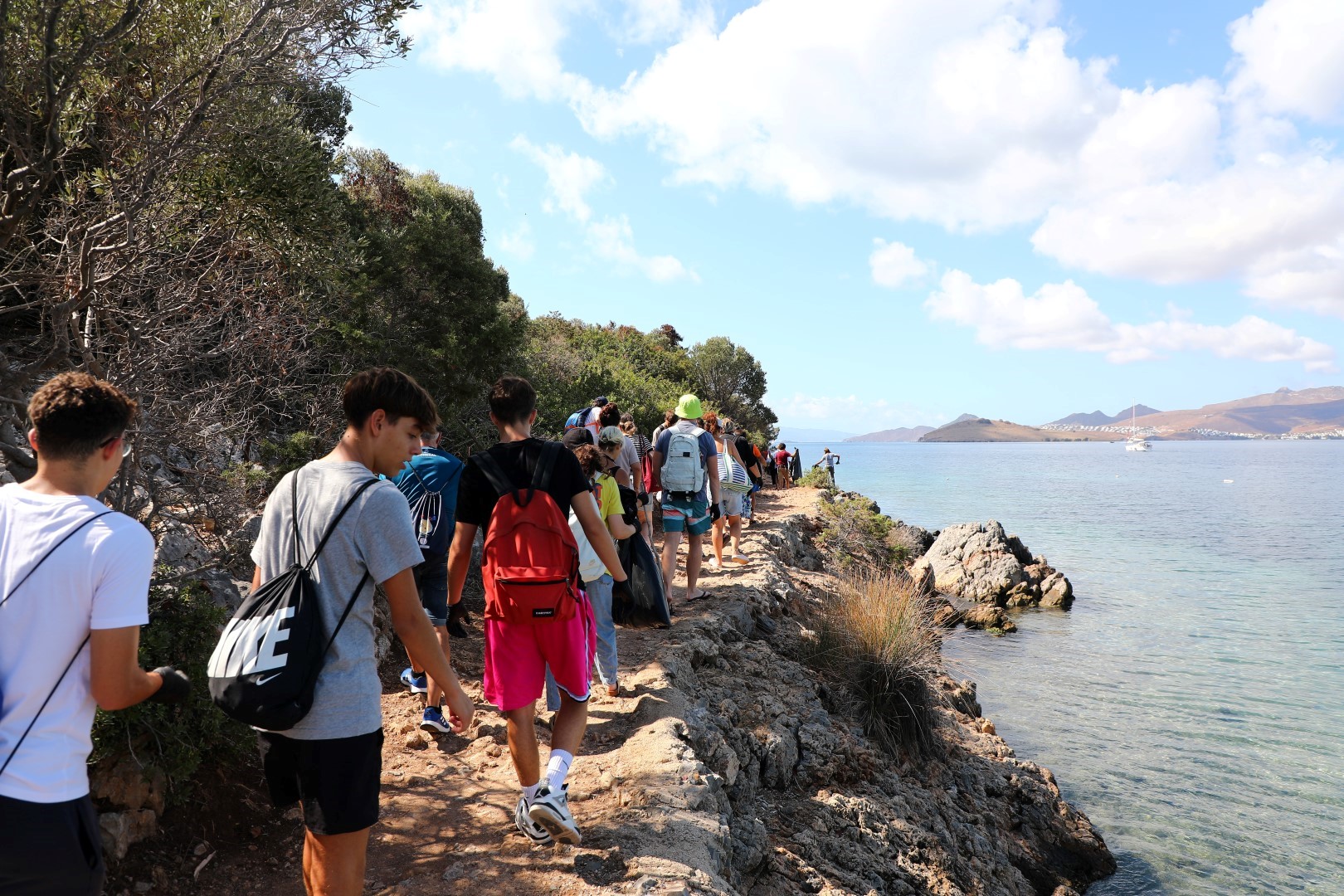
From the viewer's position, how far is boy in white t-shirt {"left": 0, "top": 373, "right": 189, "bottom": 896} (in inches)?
75.1

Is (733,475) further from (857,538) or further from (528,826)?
(857,538)

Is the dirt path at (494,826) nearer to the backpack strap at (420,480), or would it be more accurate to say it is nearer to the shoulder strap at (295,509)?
the backpack strap at (420,480)

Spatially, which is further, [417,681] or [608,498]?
[417,681]

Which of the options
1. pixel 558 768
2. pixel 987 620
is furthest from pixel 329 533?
pixel 987 620

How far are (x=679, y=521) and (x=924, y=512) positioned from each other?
115ft

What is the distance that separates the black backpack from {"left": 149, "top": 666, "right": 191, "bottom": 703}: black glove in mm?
70

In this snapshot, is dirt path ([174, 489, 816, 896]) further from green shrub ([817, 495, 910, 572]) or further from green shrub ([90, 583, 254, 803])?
green shrub ([817, 495, 910, 572])

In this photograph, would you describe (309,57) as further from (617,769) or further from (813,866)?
(813,866)

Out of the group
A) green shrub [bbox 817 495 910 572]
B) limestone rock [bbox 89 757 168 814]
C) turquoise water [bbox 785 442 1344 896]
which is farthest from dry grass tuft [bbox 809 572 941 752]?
green shrub [bbox 817 495 910 572]

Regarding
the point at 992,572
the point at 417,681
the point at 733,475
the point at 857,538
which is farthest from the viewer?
the point at 992,572

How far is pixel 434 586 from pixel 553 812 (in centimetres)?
194

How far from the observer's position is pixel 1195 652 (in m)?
15.4

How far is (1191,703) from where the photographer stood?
40.8 ft

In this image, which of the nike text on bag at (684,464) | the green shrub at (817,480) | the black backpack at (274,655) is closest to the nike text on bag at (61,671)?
the black backpack at (274,655)
